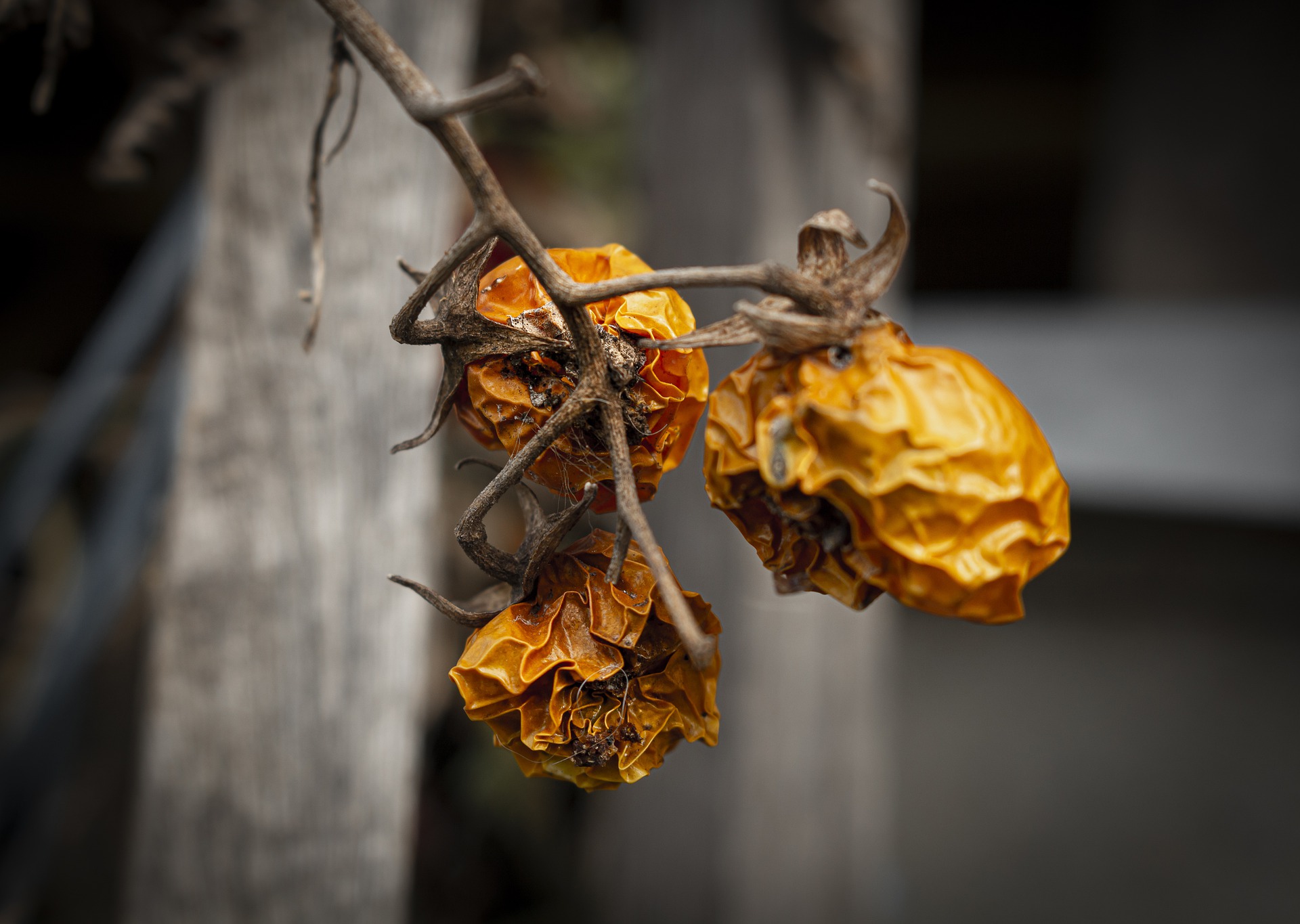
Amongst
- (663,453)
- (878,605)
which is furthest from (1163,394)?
(663,453)

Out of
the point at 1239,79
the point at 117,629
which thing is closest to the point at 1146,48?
the point at 1239,79

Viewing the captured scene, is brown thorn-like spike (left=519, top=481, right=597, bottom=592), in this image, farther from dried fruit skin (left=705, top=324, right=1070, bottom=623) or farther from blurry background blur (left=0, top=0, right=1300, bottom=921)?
blurry background blur (left=0, top=0, right=1300, bottom=921)

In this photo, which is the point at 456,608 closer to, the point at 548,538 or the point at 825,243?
the point at 548,538

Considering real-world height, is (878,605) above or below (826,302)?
below

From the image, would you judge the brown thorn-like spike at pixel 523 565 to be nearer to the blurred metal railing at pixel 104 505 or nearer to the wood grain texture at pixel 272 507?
the wood grain texture at pixel 272 507

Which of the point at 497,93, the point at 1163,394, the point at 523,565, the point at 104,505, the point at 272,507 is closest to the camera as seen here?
the point at 497,93

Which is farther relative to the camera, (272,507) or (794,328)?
(272,507)

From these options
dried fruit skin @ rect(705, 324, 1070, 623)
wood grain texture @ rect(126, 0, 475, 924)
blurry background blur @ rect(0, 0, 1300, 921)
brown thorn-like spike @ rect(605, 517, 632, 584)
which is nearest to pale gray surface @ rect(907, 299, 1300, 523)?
blurry background blur @ rect(0, 0, 1300, 921)

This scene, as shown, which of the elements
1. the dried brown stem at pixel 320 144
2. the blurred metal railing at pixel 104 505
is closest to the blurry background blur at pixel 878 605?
the blurred metal railing at pixel 104 505
